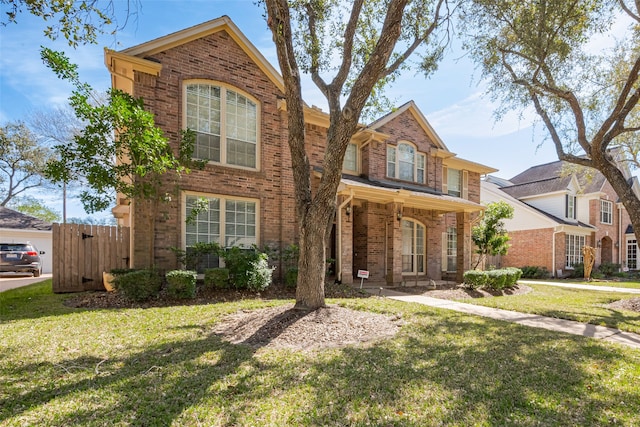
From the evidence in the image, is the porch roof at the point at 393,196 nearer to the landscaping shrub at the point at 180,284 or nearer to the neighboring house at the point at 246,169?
the neighboring house at the point at 246,169

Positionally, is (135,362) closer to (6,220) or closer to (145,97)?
(145,97)

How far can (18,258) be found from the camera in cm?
1527

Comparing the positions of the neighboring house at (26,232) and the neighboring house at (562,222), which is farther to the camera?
the neighboring house at (562,222)

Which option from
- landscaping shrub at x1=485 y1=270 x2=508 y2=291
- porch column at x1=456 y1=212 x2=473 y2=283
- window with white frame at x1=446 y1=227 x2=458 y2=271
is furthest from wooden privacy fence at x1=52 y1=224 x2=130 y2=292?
window with white frame at x1=446 y1=227 x2=458 y2=271

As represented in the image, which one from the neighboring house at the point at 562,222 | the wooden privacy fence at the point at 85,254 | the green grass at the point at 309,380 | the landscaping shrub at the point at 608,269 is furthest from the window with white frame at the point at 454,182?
the wooden privacy fence at the point at 85,254

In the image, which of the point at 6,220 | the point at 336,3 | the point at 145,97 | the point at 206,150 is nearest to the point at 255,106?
the point at 206,150

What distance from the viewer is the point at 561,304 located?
9.48m

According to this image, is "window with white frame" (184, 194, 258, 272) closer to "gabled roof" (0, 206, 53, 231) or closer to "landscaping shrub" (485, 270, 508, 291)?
"landscaping shrub" (485, 270, 508, 291)

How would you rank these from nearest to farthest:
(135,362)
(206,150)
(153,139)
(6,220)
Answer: (135,362)
(153,139)
(206,150)
(6,220)

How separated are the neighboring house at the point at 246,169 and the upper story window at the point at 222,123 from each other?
0.10 ft

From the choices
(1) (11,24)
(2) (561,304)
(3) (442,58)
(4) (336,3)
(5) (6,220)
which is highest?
(4) (336,3)

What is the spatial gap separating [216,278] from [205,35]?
7.36m

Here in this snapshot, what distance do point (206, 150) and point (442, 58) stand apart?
736 cm

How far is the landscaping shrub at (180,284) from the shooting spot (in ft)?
26.3
